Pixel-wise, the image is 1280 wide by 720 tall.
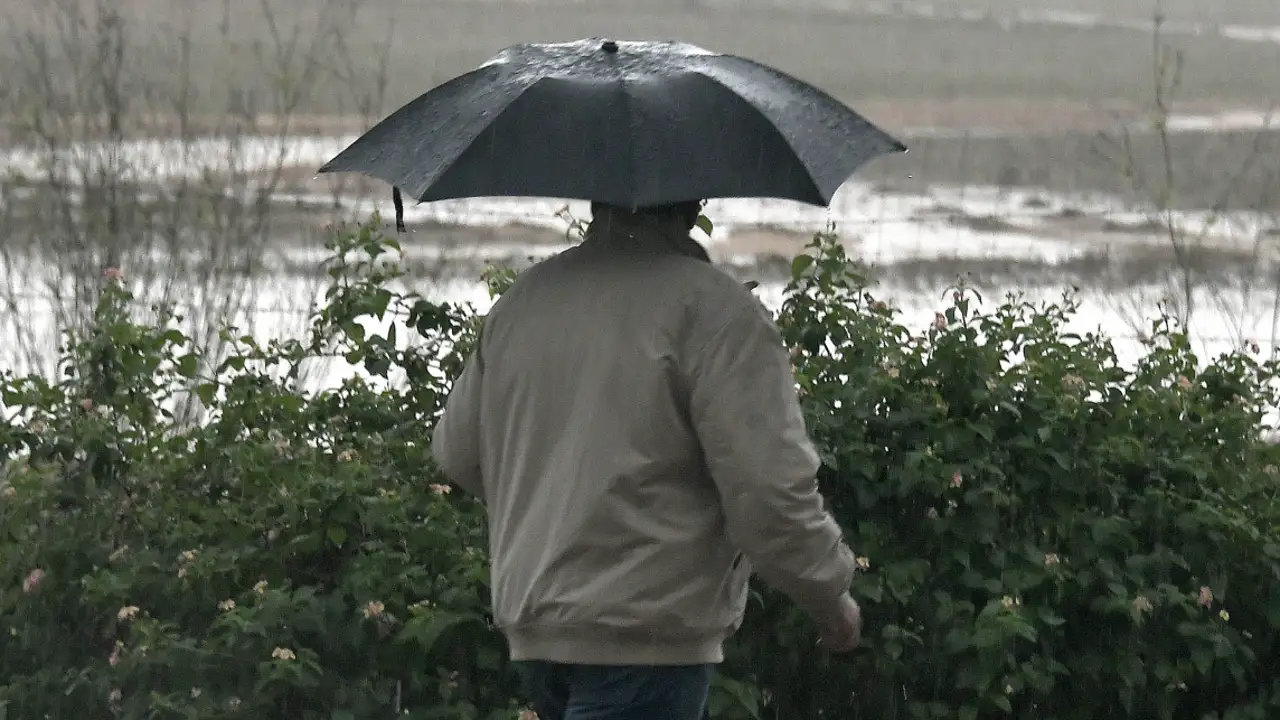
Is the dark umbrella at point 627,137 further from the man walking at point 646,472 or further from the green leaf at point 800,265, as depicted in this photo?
the green leaf at point 800,265

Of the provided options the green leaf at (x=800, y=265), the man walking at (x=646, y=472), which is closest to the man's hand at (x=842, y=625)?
the man walking at (x=646, y=472)

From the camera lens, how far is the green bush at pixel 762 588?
3939mm

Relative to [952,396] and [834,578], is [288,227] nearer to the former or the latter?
[952,396]

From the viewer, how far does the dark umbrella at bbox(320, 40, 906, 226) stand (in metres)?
2.74

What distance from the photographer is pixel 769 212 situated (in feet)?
37.7

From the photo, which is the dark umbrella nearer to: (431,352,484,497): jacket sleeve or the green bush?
(431,352,484,497): jacket sleeve

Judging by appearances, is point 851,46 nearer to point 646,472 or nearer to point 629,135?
point 629,135

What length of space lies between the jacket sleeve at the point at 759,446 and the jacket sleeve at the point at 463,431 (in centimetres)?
45

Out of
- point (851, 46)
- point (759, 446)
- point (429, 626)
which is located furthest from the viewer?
point (851, 46)

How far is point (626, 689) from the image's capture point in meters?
2.76

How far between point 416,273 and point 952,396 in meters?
2.51

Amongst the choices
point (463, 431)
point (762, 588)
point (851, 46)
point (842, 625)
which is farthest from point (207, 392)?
point (851, 46)

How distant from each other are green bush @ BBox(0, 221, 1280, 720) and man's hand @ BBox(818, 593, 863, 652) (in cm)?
101

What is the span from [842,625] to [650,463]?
44 centimetres
